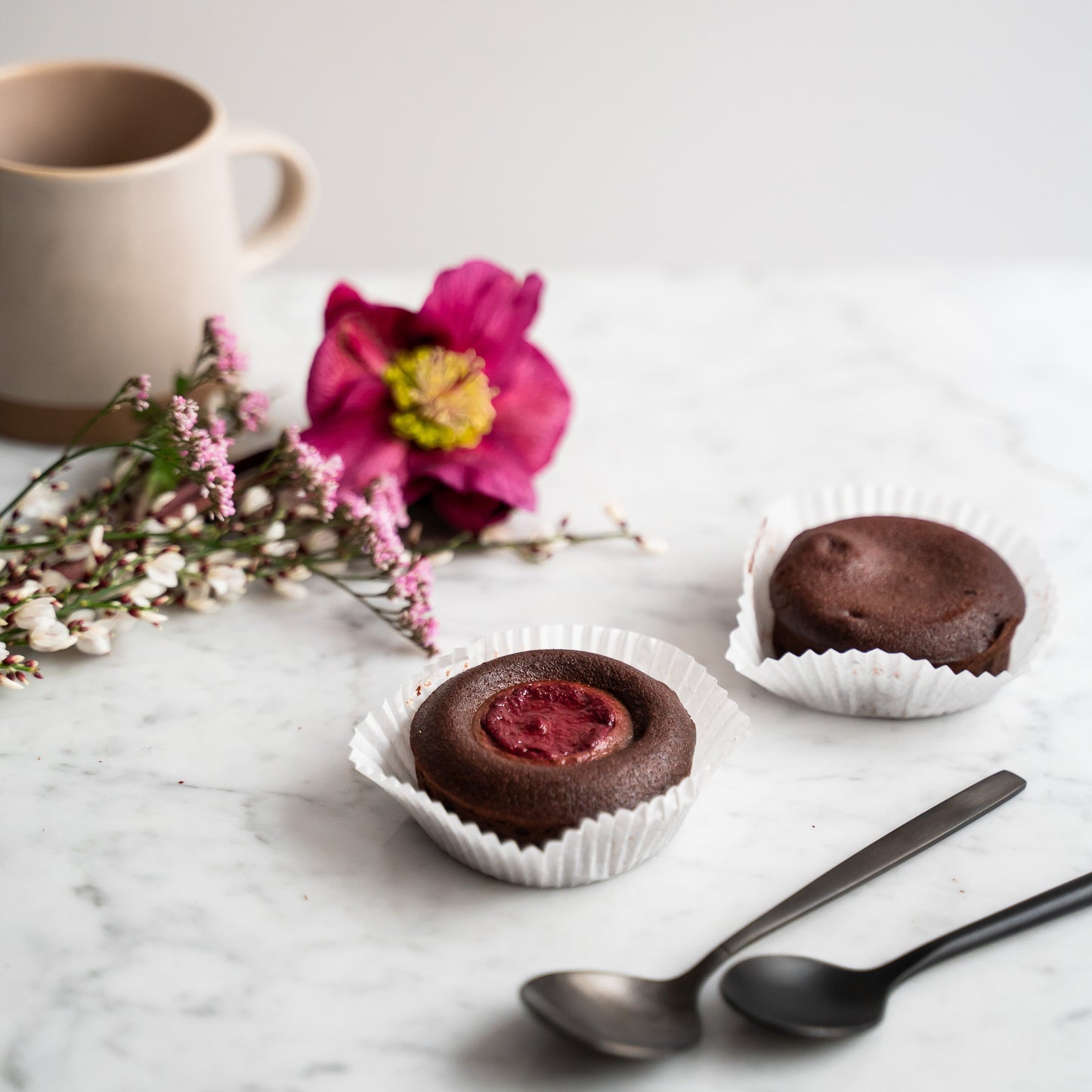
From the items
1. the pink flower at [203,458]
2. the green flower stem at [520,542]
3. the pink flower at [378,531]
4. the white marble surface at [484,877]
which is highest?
the pink flower at [203,458]

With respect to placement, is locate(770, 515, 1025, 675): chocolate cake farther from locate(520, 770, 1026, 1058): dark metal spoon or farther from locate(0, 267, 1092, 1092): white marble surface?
locate(520, 770, 1026, 1058): dark metal spoon

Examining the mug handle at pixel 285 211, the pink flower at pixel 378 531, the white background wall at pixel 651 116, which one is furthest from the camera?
the white background wall at pixel 651 116

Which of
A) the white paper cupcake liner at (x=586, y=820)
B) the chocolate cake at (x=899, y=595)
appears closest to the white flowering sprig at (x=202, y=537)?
the white paper cupcake liner at (x=586, y=820)

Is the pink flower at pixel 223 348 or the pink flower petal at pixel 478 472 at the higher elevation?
the pink flower at pixel 223 348

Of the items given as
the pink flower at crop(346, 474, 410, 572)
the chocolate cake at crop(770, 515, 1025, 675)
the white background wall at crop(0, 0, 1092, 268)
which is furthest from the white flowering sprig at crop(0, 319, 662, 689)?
the white background wall at crop(0, 0, 1092, 268)

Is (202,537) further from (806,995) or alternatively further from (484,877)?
(806,995)

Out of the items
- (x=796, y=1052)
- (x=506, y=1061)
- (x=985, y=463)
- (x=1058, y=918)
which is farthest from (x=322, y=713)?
(x=985, y=463)

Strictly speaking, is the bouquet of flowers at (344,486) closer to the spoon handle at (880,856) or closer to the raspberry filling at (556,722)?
the raspberry filling at (556,722)
